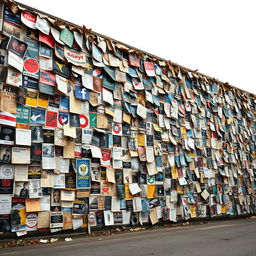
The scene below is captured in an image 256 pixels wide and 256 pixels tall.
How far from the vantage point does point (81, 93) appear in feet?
20.4

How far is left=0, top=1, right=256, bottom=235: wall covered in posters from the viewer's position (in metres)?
5.20

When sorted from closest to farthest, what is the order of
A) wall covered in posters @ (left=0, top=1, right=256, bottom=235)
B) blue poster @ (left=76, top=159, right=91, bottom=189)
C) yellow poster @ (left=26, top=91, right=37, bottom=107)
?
wall covered in posters @ (left=0, top=1, right=256, bottom=235)
yellow poster @ (left=26, top=91, right=37, bottom=107)
blue poster @ (left=76, top=159, right=91, bottom=189)

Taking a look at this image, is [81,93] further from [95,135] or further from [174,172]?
[174,172]

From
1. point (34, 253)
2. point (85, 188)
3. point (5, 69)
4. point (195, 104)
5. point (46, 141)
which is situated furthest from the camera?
point (195, 104)

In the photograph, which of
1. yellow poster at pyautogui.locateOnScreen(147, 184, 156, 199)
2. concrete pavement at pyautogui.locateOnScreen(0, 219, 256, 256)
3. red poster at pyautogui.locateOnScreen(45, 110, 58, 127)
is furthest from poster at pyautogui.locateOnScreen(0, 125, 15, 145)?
yellow poster at pyautogui.locateOnScreen(147, 184, 156, 199)

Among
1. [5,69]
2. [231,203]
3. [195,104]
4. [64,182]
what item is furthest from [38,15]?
[231,203]

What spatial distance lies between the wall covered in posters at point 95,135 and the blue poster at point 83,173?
0.07 ft

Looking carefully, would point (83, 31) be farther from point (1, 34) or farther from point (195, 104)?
point (195, 104)

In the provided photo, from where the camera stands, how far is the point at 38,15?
5723 mm

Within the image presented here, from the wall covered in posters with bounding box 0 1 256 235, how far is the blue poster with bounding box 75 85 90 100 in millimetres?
23

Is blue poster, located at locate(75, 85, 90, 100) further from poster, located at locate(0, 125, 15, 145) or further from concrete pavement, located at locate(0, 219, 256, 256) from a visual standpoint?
concrete pavement, located at locate(0, 219, 256, 256)

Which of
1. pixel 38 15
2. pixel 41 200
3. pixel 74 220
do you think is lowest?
pixel 74 220

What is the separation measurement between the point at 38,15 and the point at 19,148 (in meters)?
2.70

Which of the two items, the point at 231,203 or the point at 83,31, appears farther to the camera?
the point at 231,203
